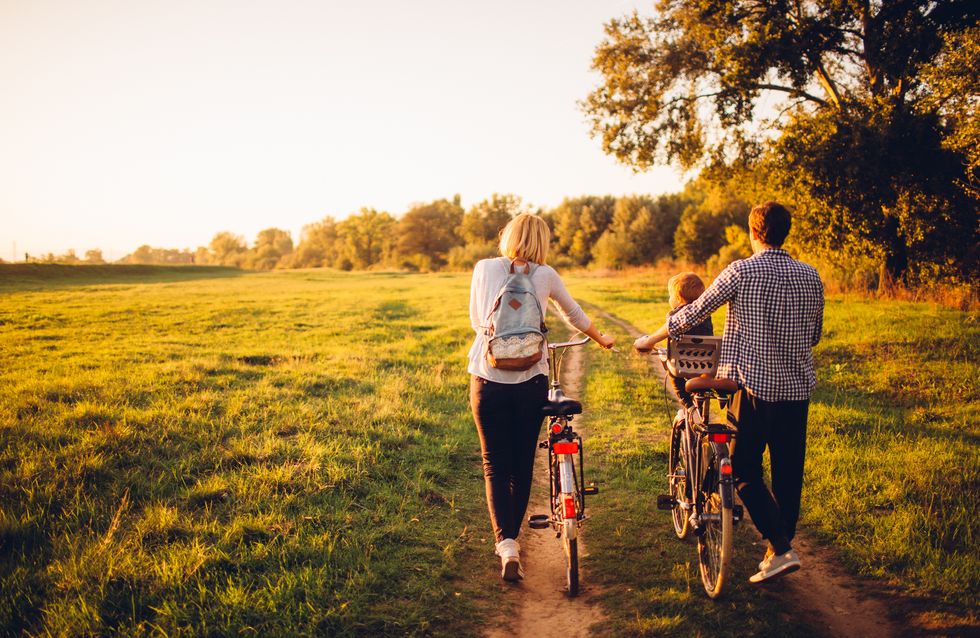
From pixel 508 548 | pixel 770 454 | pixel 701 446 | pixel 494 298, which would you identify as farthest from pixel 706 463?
pixel 494 298

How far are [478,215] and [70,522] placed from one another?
9707 cm

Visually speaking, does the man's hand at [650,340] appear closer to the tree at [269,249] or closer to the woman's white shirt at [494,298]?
the woman's white shirt at [494,298]

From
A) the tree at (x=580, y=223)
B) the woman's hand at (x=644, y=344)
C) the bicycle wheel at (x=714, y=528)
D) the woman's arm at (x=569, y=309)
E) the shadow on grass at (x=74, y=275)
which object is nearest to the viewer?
the bicycle wheel at (x=714, y=528)

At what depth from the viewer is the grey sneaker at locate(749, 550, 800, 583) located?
354cm

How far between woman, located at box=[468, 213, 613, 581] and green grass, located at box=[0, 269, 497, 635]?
0.59 m

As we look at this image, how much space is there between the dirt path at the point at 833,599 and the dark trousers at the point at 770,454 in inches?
17.9

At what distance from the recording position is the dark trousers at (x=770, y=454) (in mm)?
3609

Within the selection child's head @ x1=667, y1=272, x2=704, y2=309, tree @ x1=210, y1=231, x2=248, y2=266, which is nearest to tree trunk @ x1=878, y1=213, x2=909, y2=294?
child's head @ x1=667, y1=272, x2=704, y2=309

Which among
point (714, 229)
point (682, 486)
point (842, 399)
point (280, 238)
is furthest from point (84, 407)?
point (280, 238)

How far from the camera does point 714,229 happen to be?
196ft

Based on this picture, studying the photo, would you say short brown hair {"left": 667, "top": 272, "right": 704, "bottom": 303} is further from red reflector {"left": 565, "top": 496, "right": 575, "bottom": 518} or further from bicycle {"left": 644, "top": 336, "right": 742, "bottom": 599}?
red reflector {"left": 565, "top": 496, "right": 575, "bottom": 518}

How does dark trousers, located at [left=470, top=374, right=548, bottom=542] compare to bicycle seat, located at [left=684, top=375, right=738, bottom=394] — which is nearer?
bicycle seat, located at [left=684, top=375, right=738, bottom=394]

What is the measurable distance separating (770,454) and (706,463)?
1.36 ft

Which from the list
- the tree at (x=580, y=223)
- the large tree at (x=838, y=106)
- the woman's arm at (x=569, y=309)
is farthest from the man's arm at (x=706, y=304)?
the tree at (x=580, y=223)
